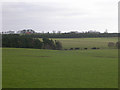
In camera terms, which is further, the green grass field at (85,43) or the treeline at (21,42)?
the green grass field at (85,43)

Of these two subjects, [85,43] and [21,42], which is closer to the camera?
[21,42]

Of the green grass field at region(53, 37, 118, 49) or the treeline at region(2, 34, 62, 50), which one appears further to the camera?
the green grass field at region(53, 37, 118, 49)

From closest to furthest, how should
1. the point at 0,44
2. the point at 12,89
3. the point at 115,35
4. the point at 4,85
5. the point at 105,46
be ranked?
1. the point at 12,89
2. the point at 4,85
3. the point at 0,44
4. the point at 105,46
5. the point at 115,35

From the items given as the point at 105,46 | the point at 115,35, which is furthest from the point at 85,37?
the point at 105,46

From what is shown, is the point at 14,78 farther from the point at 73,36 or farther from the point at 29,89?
the point at 73,36

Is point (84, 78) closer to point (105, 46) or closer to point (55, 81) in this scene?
point (55, 81)

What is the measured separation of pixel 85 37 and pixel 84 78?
81.1 metres

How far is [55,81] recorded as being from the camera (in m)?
18.3

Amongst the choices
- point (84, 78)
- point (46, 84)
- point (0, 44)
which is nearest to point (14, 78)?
point (46, 84)

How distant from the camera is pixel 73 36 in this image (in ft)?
321

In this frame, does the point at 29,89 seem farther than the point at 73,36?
No

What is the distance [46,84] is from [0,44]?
51141mm

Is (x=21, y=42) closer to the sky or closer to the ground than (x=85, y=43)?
closer to the sky

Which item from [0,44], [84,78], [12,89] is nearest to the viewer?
[12,89]
